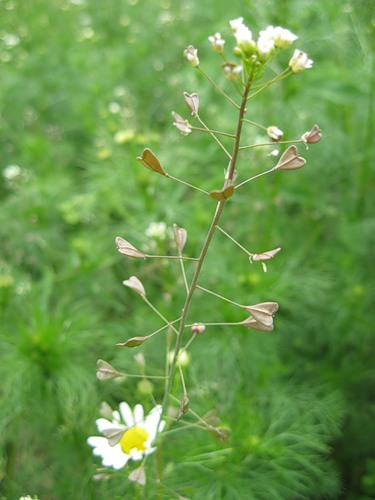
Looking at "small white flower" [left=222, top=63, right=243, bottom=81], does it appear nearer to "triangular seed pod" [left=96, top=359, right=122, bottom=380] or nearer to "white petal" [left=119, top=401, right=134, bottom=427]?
"triangular seed pod" [left=96, top=359, right=122, bottom=380]

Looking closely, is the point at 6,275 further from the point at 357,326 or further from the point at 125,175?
the point at 357,326

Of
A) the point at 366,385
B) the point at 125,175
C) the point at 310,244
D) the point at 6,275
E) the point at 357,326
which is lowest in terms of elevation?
the point at 366,385

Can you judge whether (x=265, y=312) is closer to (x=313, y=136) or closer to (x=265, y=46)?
(x=313, y=136)

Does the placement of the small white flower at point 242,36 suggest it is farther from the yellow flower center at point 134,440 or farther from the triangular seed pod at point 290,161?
the yellow flower center at point 134,440

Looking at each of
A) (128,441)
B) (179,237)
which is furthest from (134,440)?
(179,237)

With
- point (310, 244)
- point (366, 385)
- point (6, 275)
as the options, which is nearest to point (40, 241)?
point (6, 275)

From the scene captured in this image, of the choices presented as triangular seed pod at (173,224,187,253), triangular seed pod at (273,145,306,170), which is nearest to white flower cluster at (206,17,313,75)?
triangular seed pod at (273,145,306,170)

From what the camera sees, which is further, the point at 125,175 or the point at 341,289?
the point at 341,289

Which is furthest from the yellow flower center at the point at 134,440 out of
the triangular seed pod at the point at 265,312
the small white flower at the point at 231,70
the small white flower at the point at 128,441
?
the small white flower at the point at 231,70

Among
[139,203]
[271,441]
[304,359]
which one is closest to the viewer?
[271,441]
